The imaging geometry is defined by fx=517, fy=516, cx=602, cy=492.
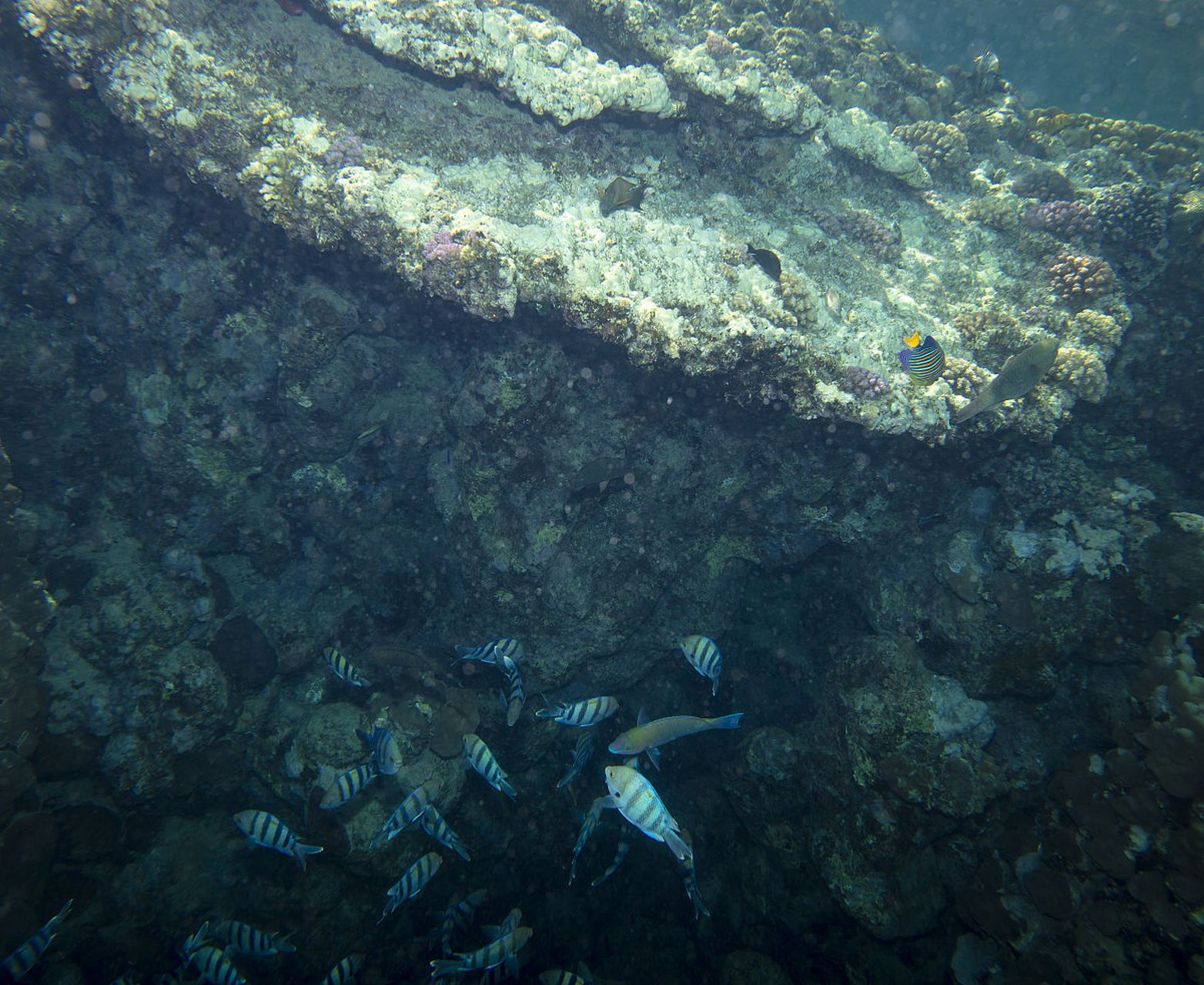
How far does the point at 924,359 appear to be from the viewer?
4.38 meters

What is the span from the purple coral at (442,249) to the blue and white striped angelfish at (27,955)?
645 centimetres

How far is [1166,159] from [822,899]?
12.7m

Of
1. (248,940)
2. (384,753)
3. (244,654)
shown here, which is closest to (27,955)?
(248,940)

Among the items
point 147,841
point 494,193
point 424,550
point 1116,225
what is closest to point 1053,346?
point 1116,225

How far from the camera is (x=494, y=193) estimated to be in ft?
18.4

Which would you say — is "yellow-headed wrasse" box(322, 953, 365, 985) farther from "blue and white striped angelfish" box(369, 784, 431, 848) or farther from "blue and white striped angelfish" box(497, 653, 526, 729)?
"blue and white striped angelfish" box(497, 653, 526, 729)

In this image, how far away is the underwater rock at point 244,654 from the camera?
6059 millimetres

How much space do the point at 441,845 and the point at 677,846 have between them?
368 centimetres

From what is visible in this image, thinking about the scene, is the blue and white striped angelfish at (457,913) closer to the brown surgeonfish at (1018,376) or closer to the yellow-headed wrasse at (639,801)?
the yellow-headed wrasse at (639,801)

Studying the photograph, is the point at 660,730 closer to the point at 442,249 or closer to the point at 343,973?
the point at 343,973

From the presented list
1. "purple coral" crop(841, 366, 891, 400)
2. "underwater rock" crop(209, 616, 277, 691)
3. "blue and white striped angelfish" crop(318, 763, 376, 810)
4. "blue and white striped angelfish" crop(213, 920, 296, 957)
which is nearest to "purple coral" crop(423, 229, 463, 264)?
"purple coral" crop(841, 366, 891, 400)

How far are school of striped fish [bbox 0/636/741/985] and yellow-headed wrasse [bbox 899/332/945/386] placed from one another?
2992 millimetres

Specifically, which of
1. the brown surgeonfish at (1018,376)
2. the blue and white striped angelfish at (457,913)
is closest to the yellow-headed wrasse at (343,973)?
the blue and white striped angelfish at (457,913)

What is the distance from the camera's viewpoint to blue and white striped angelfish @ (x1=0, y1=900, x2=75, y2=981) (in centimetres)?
401
